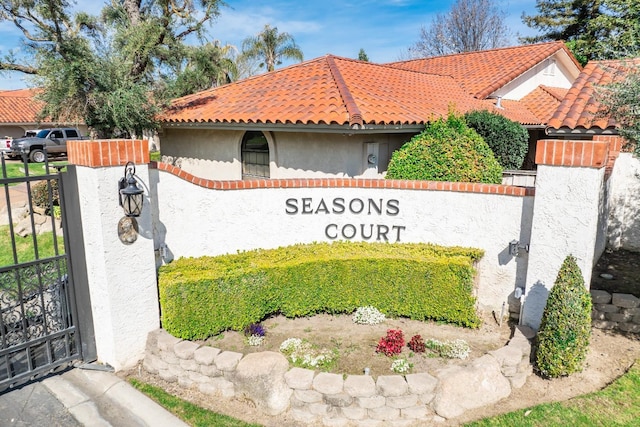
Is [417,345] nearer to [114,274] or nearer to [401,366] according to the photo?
[401,366]

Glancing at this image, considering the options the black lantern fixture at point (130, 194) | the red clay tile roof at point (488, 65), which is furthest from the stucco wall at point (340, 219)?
the red clay tile roof at point (488, 65)

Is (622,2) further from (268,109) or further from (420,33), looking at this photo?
(420,33)

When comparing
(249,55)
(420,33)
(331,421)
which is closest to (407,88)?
(331,421)

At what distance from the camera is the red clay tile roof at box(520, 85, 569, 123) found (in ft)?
55.0

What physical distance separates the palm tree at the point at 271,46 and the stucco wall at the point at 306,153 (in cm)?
2357

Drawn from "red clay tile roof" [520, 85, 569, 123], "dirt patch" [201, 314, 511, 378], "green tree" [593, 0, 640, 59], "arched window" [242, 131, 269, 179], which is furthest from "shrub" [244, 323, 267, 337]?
"red clay tile roof" [520, 85, 569, 123]

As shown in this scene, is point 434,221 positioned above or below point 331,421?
above

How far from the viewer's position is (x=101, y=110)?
1227cm

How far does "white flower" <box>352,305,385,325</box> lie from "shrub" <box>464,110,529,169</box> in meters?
6.28

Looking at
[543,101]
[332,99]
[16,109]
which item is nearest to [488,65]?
[543,101]

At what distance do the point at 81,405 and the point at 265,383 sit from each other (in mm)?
2254

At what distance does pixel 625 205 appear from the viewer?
10047 millimetres

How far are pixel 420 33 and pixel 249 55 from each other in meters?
19.5

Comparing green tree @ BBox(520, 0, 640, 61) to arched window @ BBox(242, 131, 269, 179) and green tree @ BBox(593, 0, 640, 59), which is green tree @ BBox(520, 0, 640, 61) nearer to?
green tree @ BBox(593, 0, 640, 59)
